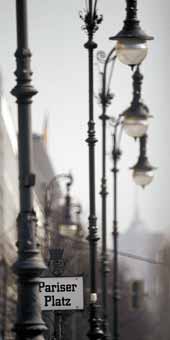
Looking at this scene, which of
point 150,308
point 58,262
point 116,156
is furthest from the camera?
point 150,308

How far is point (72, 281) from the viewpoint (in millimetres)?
31422

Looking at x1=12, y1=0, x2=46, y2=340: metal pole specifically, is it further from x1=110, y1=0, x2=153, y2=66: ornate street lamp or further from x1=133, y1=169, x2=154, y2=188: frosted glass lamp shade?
x1=133, y1=169, x2=154, y2=188: frosted glass lamp shade

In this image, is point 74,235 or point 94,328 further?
point 74,235

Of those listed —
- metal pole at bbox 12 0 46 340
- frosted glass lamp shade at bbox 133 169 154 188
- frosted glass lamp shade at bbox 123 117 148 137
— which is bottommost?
metal pole at bbox 12 0 46 340

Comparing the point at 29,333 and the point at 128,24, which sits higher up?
the point at 128,24

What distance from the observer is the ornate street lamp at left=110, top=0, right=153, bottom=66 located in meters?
33.2

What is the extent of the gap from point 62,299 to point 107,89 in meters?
15.8

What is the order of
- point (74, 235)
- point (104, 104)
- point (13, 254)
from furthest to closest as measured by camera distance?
point (13, 254) → point (74, 235) → point (104, 104)

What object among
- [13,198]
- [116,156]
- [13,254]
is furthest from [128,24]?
[13,198]

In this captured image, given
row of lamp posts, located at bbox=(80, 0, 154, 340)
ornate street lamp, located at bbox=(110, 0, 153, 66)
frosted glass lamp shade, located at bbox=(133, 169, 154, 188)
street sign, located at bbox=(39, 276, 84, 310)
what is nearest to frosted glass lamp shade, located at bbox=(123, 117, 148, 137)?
row of lamp posts, located at bbox=(80, 0, 154, 340)

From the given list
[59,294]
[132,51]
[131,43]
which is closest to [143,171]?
[131,43]

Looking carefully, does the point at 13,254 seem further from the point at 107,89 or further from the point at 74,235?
the point at 107,89

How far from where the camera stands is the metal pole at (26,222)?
2283 centimetres

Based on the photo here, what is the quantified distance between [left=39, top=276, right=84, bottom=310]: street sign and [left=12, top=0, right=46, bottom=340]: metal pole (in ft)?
24.9
